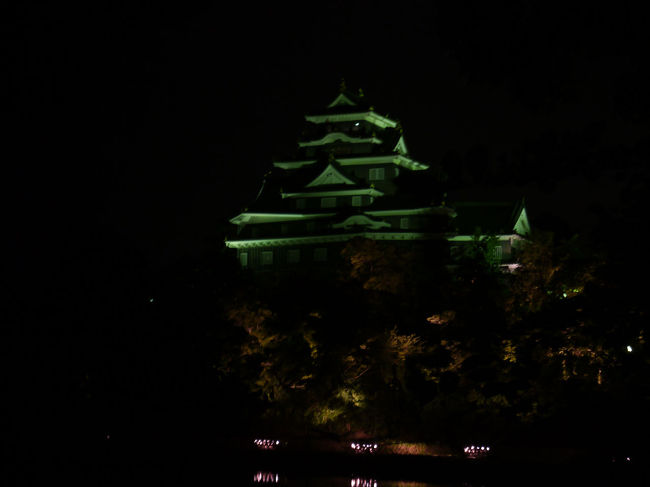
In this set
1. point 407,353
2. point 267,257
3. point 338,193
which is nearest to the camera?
point 407,353

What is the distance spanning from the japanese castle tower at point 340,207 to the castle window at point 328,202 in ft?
0.16

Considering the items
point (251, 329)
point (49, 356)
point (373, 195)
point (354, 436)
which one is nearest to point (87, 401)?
point (49, 356)

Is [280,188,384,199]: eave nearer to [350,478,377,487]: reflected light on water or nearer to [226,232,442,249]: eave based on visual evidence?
[226,232,442,249]: eave

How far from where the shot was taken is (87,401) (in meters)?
16.1

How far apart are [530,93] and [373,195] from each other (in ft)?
103

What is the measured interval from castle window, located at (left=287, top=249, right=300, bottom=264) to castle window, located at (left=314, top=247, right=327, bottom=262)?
915 mm

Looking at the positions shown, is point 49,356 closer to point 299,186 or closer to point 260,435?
point 260,435

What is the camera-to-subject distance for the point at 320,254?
121 feet

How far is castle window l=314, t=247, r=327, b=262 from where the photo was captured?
1448 inches

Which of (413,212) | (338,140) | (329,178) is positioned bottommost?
(413,212)

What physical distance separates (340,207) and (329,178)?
1626 mm

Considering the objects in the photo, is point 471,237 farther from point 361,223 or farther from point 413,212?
point 361,223

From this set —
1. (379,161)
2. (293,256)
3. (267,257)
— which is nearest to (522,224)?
(379,161)

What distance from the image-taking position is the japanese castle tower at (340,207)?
36.2 metres
